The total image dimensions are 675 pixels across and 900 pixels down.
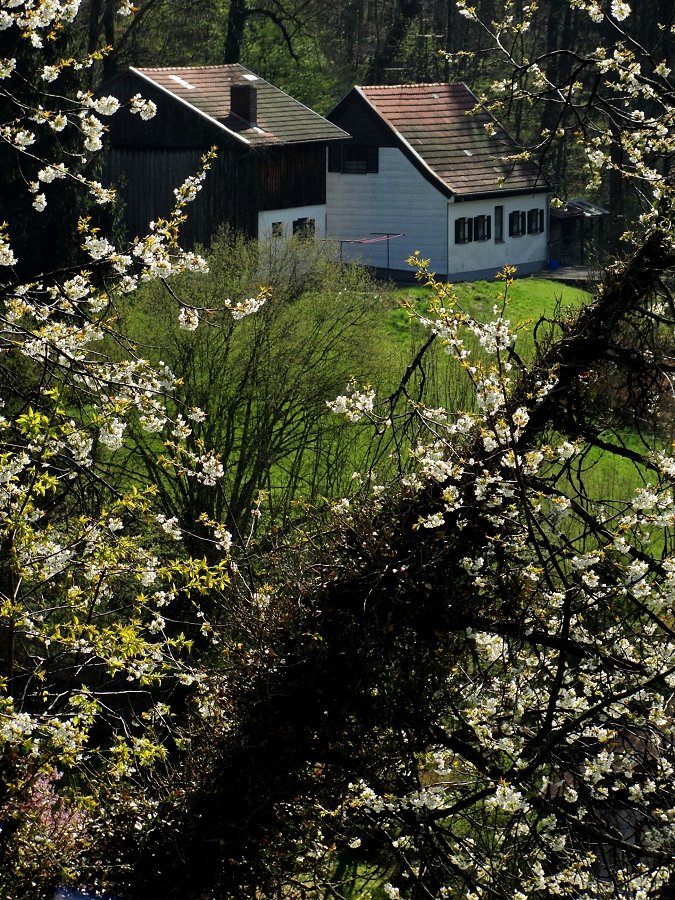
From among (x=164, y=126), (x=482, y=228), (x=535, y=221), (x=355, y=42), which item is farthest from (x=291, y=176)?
(x=355, y=42)

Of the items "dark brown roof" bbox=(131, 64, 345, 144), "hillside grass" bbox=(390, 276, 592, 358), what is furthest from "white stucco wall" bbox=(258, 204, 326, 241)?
"hillside grass" bbox=(390, 276, 592, 358)

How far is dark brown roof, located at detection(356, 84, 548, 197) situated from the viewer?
127ft

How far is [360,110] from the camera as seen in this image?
39281 millimetres

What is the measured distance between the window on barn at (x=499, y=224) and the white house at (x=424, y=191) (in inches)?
1.2

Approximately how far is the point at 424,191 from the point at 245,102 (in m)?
6.50

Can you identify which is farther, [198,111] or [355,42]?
[355,42]

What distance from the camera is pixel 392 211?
38688 mm

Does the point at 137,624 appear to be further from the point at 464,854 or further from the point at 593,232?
the point at 593,232

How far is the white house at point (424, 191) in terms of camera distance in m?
38.0

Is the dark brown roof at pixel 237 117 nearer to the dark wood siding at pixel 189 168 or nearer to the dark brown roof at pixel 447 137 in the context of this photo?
the dark wood siding at pixel 189 168

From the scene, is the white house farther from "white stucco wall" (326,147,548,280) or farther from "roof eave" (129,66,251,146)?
"roof eave" (129,66,251,146)

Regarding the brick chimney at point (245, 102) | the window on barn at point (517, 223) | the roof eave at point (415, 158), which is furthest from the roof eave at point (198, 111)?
the window on barn at point (517, 223)

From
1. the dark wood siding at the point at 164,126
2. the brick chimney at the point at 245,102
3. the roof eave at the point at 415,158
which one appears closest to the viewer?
the dark wood siding at the point at 164,126

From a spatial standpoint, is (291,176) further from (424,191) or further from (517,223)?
(517,223)
